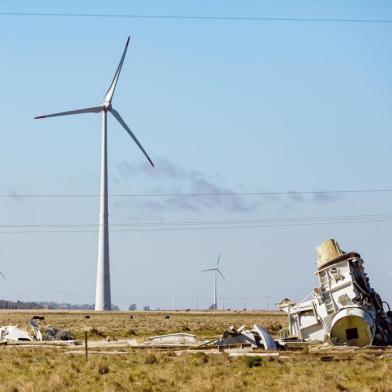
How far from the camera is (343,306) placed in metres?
49.2

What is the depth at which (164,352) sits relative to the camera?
48.2m

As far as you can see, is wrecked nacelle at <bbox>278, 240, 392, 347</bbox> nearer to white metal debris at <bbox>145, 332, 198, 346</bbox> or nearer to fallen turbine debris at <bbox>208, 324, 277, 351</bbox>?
fallen turbine debris at <bbox>208, 324, 277, 351</bbox>

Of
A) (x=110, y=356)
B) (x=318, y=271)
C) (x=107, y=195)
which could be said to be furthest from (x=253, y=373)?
(x=107, y=195)

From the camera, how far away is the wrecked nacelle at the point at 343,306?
4884 cm

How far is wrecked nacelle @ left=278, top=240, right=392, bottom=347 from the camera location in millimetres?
48844

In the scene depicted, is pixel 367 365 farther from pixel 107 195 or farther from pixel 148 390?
pixel 107 195

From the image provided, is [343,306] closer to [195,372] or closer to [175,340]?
[175,340]

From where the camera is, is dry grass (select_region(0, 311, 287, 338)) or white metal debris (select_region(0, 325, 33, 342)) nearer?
white metal debris (select_region(0, 325, 33, 342))

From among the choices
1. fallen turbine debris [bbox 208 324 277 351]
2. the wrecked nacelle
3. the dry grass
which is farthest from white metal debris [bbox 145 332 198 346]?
the dry grass

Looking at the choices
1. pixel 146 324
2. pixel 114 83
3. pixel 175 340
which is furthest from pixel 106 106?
pixel 175 340

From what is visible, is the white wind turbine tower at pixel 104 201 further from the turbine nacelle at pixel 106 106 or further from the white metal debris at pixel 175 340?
the white metal debris at pixel 175 340

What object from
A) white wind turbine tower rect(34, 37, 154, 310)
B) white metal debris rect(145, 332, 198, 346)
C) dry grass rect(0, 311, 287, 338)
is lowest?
white metal debris rect(145, 332, 198, 346)

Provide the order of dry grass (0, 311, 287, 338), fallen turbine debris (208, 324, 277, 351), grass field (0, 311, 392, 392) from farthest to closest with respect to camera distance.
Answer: dry grass (0, 311, 287, 338) < fallen turbine debris (208, 324, 277, 351) < grass field (0, 311, 392, 392)

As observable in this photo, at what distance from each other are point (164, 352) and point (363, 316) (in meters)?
→ 10.6
